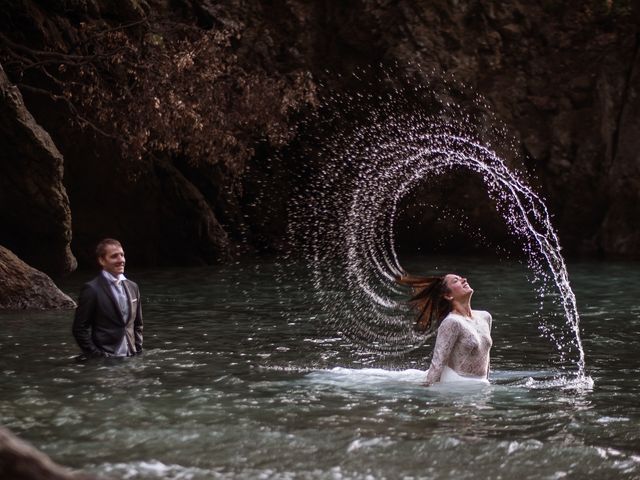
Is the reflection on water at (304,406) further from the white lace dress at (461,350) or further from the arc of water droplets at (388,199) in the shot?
the arc of water droplets at (388,199)

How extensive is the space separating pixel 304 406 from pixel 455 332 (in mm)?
1756

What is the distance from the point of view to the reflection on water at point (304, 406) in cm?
814

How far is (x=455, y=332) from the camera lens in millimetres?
10805

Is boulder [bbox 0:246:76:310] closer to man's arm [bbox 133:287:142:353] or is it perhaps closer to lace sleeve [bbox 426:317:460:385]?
man's arm [bbox 133:287:142:353]

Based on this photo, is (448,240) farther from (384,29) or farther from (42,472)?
(42,472)

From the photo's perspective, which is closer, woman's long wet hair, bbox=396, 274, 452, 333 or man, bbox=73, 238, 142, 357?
woman's long wet hair, bbox=396, 274, 452, 333

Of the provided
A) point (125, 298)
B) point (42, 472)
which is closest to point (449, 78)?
point (125, 298)

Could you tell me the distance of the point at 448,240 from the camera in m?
35.7

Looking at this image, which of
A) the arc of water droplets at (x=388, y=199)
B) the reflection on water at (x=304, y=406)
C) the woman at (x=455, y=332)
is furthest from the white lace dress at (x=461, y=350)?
the arc of water droplets at (x=388, y=199)

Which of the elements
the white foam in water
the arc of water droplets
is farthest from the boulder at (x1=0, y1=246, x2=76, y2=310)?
the arc of water droplets

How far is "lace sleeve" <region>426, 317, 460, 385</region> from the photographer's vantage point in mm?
10789

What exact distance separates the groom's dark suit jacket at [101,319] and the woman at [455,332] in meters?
3.53

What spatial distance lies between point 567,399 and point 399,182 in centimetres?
2655

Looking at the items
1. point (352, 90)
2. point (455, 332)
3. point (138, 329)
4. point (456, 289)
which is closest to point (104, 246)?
point (138, 329)
